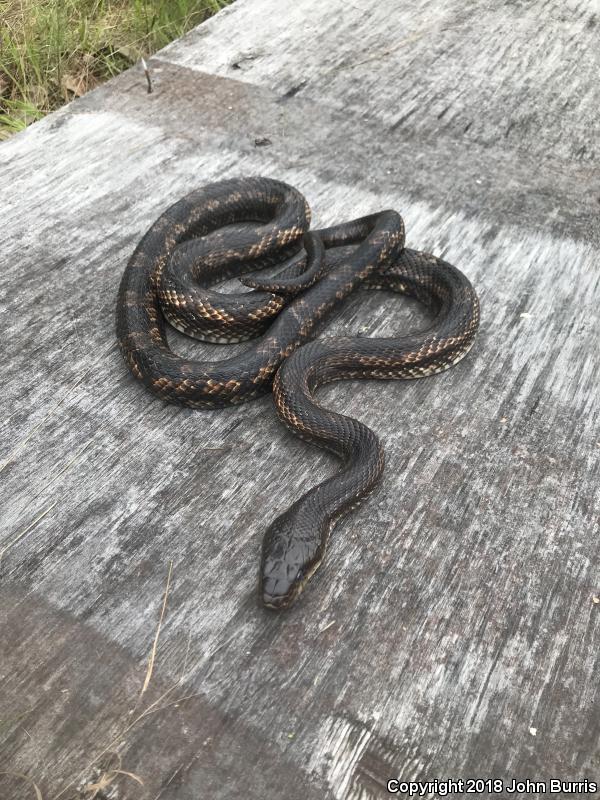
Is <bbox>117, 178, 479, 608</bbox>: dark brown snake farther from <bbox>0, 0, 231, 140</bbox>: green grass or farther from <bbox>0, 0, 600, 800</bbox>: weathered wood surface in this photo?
<bbox>0, 0, 231, 140</bbox>: green grass

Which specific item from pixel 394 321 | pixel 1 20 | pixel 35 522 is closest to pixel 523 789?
pixel 35 522

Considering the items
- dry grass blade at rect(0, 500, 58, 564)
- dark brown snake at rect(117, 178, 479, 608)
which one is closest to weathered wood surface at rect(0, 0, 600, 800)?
dry grass blade at rect(0, 500, 58, 564)

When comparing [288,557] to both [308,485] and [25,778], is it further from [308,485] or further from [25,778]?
[25,778]

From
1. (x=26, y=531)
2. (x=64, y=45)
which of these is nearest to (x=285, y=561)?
(x=26, y=531)

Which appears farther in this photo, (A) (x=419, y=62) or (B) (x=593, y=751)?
(A) (x=419, y=62)

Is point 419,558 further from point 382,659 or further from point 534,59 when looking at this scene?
point 534,59

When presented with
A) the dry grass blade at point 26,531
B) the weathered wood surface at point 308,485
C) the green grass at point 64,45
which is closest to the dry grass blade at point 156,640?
the weathered wood surface at point 308,485
